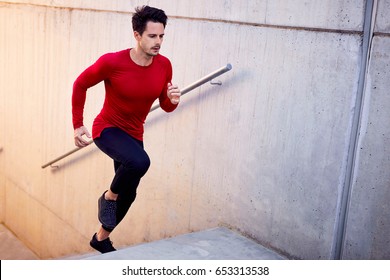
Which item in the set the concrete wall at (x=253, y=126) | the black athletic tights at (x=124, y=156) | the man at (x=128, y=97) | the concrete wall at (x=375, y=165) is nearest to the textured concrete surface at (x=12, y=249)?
the concrete wall at (x=253, y=126)

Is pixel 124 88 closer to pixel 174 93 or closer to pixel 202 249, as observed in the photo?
pixel 174 93

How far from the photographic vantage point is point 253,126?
13.4ft

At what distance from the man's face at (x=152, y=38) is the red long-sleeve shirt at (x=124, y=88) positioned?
0.49 feet

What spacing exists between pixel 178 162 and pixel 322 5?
1.97 m

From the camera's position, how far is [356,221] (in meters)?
3.43

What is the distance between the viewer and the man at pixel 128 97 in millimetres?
3445

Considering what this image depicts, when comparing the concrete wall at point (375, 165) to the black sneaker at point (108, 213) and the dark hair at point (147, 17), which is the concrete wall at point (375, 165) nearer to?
the dark hair at point (147, 17)

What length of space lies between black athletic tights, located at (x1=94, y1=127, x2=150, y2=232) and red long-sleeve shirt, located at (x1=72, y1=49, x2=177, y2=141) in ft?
0.21

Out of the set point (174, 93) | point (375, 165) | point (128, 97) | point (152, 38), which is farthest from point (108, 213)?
point (375, 165)

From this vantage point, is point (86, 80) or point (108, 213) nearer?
point (86, 80)

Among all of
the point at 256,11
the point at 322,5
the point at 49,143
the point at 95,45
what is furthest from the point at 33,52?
the point at 322,5

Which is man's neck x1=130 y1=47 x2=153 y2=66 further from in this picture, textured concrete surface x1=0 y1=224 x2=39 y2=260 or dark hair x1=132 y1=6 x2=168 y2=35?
textured concrete surface x1=0 y1=224 x2=39 y2=260

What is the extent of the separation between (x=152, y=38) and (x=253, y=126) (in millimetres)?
1092

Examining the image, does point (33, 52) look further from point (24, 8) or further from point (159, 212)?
point (159, 212)
